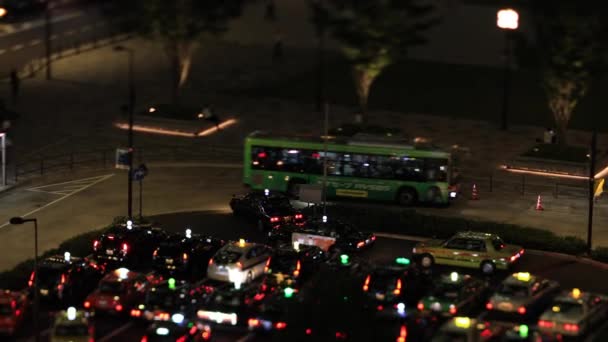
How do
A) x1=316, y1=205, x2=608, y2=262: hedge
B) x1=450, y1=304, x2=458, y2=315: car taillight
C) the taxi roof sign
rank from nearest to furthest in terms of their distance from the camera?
the taxi roof sign
x1=450, y1=304, x2=458, y2=315: car taillight
x1=316, y1=205, x2=608, y2=262: hedge

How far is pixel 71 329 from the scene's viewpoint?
4272 cm

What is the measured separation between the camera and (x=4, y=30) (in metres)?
98.5

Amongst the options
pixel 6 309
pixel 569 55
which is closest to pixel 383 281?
pixel 6 309

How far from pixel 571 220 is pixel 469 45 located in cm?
3782

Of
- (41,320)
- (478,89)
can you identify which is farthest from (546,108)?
(41,320)

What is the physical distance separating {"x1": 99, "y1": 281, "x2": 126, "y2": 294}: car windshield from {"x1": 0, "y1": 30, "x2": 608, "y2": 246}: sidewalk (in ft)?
65.2

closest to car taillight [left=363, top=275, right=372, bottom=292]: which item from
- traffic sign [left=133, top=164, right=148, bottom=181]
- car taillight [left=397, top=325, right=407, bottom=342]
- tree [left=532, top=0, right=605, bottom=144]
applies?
car taillight [left=397, top=325, right=407, bottom=342]

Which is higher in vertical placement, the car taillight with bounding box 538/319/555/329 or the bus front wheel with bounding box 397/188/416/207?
the bus front wheel with bounding box 397/188/416/207

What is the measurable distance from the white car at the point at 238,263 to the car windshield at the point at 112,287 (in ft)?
14.4

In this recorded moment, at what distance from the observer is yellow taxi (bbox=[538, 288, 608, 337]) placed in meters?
43.8

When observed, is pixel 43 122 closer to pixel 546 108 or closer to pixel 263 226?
pixel 263 226

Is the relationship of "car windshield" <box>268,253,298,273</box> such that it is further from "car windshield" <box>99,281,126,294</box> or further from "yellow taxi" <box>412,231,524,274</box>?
"car windshield" <box>99,281,126,294</box>

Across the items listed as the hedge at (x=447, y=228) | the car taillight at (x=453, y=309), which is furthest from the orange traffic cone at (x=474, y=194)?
the car taillight at (x=453, y=309)

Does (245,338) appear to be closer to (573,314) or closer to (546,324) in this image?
(546,324)
